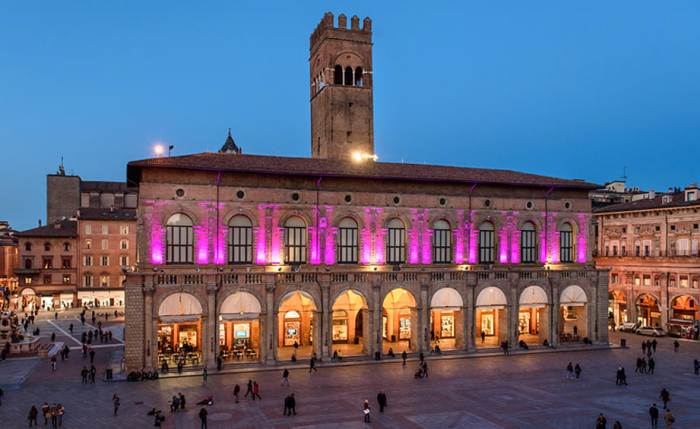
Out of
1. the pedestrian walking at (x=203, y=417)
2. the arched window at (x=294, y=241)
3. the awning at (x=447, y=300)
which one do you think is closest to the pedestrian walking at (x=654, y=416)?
the pedestrian walking at (x=203, y=417)

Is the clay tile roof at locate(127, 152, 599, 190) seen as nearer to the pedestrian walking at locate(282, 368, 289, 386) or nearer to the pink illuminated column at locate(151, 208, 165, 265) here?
the pink illuminated column at locate(151, 208, 165, 265)

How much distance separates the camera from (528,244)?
54562 millimetres

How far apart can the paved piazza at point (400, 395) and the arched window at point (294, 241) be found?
29.5 ft

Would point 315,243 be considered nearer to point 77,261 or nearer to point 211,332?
point 211,332

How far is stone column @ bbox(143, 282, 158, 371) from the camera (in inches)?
1636

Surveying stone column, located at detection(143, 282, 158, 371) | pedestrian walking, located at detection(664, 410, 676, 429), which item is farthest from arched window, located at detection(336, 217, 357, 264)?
pedestrian walking, located at detection(664, 410, 676, 429)

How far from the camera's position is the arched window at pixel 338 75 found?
209ft

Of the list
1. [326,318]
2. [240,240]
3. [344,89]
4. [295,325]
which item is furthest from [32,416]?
[344,89]

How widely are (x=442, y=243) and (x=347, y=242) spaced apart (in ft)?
28.1

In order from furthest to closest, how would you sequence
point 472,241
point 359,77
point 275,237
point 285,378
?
point 359,77 < point 472,241 < point 275,237 < point 285,378

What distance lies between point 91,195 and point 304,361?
77243 mm

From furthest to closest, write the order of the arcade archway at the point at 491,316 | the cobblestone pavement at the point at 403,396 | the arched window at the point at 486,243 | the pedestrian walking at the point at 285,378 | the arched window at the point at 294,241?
the arched window at the point at 486,243, the arcade archway at the point at 491,316, the arched window at the point at 294,241, the pedestrian walking at the point at 285,378, the cobblestone pavement at the point at 403,396

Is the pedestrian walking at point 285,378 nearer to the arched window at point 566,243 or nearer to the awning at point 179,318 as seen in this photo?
the awning at point 179,318

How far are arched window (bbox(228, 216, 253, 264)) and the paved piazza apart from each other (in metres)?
8.83
